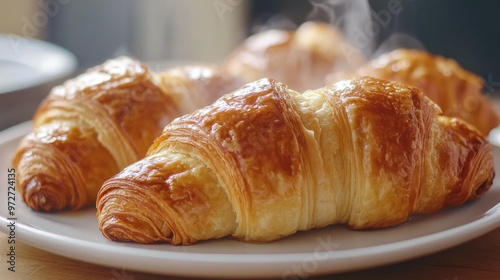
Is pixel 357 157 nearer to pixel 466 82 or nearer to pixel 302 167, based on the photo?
pixel 302 167

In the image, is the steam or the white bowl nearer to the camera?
the white bowl

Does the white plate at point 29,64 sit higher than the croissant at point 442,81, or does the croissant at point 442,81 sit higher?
the croissant at point 442,81

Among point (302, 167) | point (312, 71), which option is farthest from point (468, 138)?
point (312, 71)

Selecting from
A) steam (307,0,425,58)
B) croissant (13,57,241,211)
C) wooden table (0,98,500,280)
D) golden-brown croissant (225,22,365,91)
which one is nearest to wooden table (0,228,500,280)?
wooden table (0,98,500,280)

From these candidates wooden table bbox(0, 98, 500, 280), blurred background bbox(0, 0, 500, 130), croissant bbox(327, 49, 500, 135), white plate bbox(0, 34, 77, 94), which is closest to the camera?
wooden table bbox(0, 98, 500, 280)

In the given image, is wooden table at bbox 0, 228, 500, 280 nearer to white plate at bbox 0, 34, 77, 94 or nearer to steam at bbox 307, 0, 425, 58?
white plate at bbox 0, 34, 77, 94

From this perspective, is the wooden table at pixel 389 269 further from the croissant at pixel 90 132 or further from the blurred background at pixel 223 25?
the blurred background at pixel 223 25

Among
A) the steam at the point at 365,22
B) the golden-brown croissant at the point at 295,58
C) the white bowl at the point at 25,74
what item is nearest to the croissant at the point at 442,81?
the golden-brown croissant at the point at 295,58
